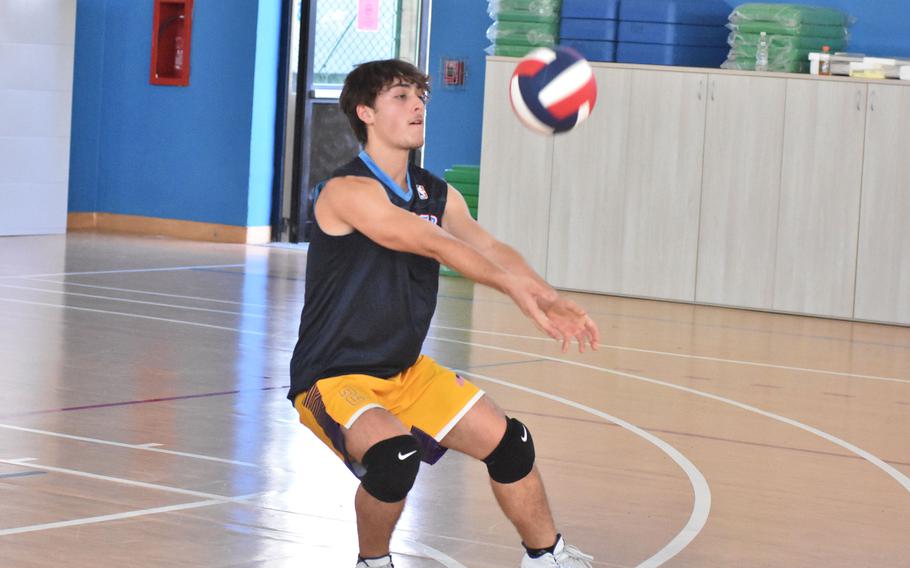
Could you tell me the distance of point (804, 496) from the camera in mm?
4633

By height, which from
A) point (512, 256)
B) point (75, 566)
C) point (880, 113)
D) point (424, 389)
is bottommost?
point (75, 566)

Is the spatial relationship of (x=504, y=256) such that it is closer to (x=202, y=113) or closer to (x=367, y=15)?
(x=367, y=15)

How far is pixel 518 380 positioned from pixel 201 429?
197cm

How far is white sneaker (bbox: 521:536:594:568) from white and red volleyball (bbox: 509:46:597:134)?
1.32m

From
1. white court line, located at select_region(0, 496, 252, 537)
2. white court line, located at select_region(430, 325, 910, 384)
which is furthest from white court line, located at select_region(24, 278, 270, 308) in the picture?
white court line, located at select_region(0, 496, 252, 537)

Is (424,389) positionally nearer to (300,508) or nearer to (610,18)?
(300,508)

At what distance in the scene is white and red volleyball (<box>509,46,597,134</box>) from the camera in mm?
4172

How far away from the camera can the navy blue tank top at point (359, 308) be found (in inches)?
140

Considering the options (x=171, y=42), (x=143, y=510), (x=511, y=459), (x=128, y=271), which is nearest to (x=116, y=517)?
(x=143, y=510)

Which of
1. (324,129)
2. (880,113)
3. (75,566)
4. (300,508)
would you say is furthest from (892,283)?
(75,566)

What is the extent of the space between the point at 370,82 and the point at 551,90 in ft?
2.28

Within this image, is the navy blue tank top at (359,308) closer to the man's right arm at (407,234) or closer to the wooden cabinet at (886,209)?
the man's right arm at (407,234)

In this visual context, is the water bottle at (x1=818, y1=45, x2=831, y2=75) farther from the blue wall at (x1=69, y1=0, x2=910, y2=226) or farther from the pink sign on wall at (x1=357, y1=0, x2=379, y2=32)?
the pink sign on wall at (x1=357, y1=0, x2=379, y2=32)

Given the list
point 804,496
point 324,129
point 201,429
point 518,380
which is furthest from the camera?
point 324,129
